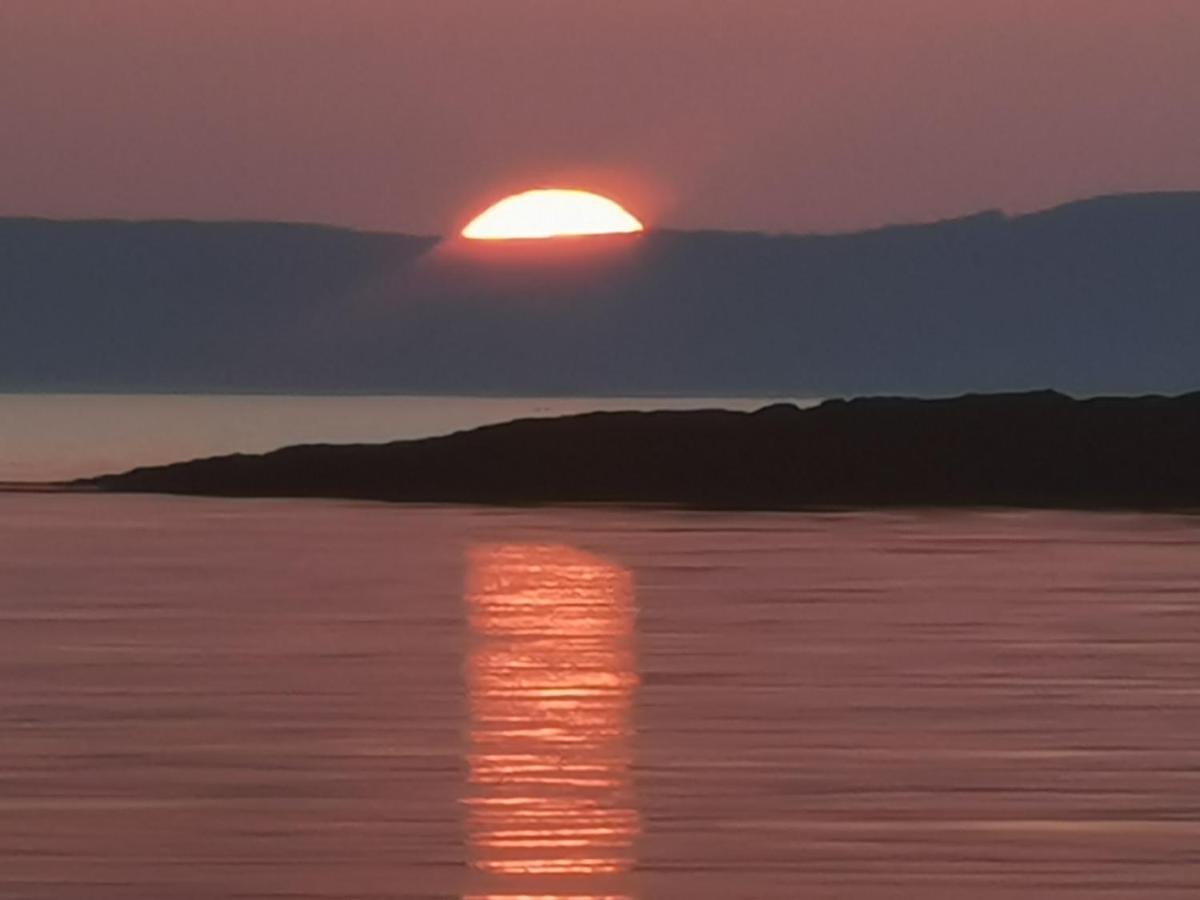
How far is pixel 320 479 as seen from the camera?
4728cm

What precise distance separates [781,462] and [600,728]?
1283 inches

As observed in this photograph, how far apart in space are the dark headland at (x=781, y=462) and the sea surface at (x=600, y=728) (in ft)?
55.6

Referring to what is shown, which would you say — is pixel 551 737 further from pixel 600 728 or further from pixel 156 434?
pixel 156 434

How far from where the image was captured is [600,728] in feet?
48.0

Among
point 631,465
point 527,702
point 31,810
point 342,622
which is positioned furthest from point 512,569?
point 631,465

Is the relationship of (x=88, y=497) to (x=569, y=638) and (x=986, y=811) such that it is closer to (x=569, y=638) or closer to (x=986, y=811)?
(x=569, y=638)

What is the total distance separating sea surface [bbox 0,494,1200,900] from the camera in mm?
10633

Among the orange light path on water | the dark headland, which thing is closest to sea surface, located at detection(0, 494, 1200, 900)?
the orange light path on water

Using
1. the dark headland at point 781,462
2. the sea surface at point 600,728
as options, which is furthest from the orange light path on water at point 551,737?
the dark headland at point 781,462

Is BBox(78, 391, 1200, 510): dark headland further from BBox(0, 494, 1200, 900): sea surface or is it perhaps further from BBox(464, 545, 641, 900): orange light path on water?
BBox(464, 545, 641, 900): orange light path on water

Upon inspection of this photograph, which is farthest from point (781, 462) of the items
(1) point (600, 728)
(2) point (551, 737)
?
(2) point (551, 737)

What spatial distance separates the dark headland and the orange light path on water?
67.2ft

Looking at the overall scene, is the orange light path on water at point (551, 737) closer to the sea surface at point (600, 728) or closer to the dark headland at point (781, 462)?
the sea surface at point (600, 728)

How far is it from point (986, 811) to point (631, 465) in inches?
1406
